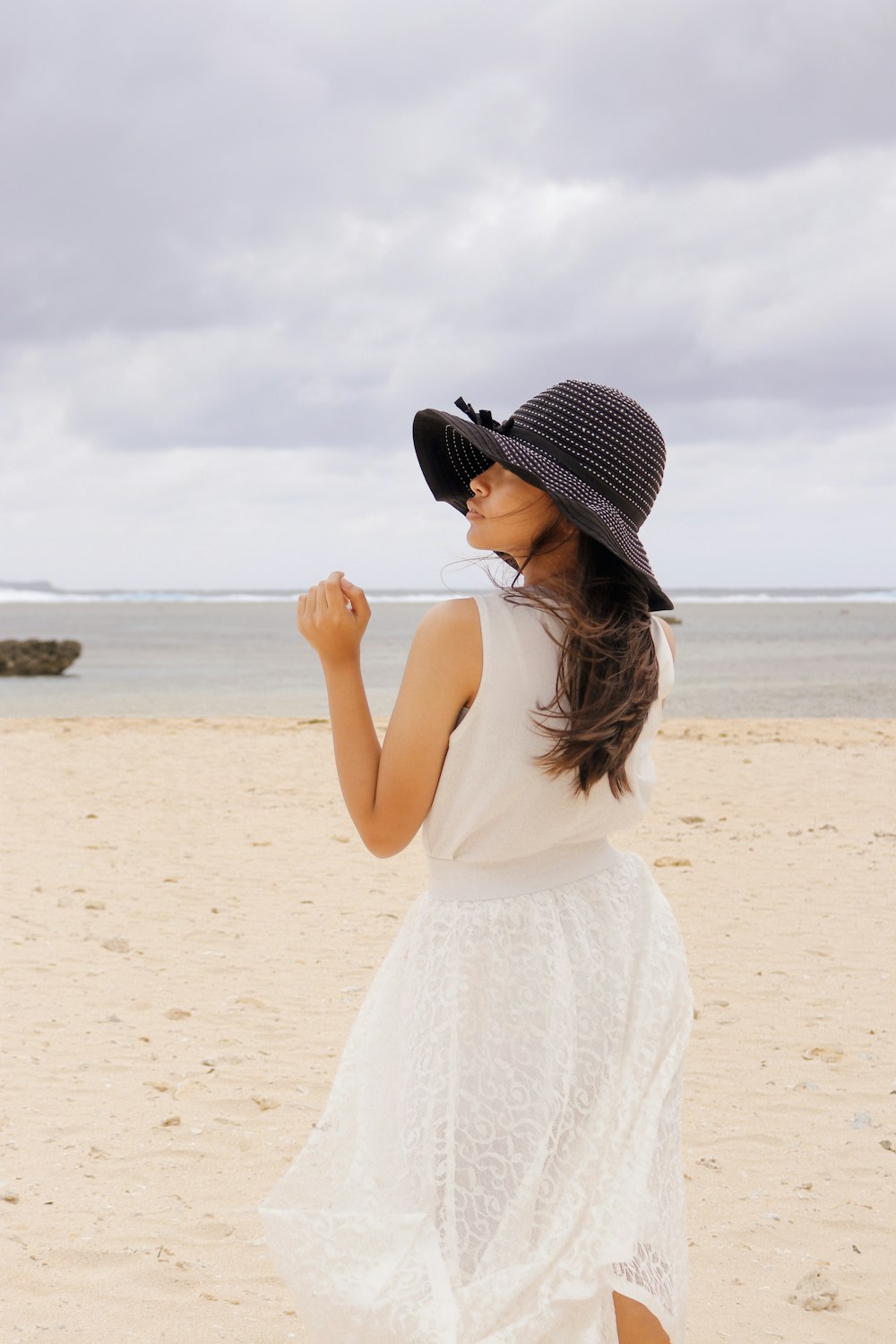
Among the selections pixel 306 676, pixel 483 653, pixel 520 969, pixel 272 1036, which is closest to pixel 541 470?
pixel 483 653

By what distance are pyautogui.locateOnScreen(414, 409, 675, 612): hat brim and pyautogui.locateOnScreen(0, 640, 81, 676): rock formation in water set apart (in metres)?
22.6

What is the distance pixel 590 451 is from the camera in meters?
1.83

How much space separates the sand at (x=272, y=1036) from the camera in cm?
301

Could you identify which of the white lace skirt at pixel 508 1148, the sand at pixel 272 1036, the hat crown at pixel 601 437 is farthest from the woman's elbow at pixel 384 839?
the sand at pixel 272 1036

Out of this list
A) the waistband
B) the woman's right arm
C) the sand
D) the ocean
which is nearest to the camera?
the woman's right arm

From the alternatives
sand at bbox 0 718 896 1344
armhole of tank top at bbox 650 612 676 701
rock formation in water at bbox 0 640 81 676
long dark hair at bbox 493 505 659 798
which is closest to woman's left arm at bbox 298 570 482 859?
long dark hair at bbox 493 505 659 798

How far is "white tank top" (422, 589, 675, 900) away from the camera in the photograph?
1705 mm

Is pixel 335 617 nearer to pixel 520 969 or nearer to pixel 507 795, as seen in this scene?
pixel 507 795

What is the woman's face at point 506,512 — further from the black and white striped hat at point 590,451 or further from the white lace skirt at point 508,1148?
the white lace skirt at point 508,1148

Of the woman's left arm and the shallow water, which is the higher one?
the woman's left arm

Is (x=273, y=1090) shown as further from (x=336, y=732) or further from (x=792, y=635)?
(x=792, y=635)

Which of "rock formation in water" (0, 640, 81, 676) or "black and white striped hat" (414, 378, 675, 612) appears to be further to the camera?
"rock formation in water" (0, 640, 81, 676)

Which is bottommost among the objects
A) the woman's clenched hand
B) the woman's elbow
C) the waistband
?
the waistband

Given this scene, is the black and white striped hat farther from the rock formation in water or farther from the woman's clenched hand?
the rock formation in water
